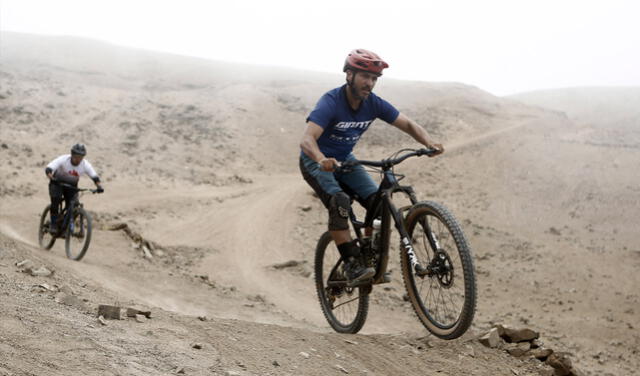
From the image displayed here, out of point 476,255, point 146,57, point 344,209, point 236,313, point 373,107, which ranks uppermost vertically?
point 146,57

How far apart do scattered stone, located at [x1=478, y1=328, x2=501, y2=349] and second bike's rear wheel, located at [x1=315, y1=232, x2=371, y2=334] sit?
125 cm

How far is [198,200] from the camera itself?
18141mm

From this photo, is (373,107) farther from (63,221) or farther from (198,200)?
(198,200)

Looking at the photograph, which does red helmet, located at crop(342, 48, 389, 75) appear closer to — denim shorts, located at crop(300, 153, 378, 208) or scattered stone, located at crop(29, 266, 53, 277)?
denim shorts, located at crop(300, 153, 378, 208)

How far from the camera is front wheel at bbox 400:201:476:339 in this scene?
447 cm

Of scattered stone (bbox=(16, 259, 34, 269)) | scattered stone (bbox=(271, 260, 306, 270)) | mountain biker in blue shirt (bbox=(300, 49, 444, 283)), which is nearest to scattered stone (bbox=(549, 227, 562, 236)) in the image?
scattered stone (bbox=(271, 260, 306, 270))

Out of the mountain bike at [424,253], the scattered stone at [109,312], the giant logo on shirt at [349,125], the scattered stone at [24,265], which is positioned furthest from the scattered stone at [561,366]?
the scattered stone at [24,265]

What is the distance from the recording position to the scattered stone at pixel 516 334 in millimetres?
5848

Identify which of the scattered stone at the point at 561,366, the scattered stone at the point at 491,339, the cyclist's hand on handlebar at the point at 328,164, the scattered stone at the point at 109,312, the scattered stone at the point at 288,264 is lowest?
the scattered stone at the point at 288,264

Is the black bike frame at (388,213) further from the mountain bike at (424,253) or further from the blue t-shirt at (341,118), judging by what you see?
the blue t-shirt at (341,118)

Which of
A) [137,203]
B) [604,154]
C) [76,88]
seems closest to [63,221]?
[137,203]

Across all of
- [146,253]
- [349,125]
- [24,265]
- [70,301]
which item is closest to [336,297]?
[349,125]

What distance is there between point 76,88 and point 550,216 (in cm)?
2481

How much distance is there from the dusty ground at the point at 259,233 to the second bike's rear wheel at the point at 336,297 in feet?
1.21
